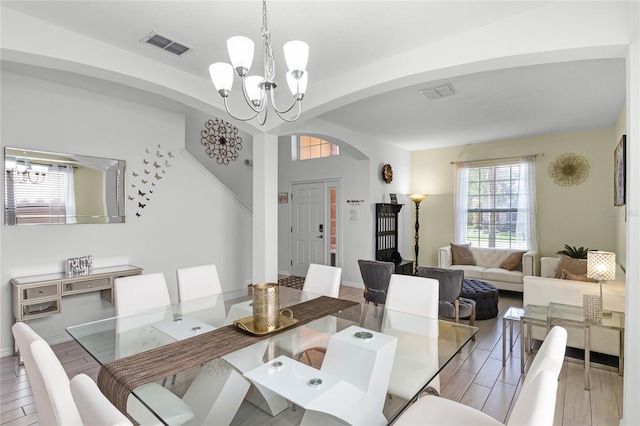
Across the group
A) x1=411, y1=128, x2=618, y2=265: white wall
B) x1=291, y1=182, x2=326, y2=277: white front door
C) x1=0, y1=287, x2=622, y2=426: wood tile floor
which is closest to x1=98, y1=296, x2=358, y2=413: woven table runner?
x1=0, y1=287, x2=622, y2=426: wood tile floor

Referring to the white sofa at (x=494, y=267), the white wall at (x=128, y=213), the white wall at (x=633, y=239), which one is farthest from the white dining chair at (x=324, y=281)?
the white sofa at (x=494, y=267)

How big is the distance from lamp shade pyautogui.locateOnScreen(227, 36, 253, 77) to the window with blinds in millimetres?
2864

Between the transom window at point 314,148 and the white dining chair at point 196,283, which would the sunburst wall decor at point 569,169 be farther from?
the white dining chair at point 196,283

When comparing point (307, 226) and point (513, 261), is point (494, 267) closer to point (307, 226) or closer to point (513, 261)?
point (513, 261)

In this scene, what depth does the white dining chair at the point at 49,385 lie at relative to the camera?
1.17m

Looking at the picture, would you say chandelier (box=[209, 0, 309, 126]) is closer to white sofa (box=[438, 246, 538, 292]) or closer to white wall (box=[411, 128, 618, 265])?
white sofa (box=[438, 246, 538, 292])

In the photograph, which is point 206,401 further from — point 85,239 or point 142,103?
point 142,103

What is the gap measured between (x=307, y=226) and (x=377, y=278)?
3.08m

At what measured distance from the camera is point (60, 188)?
354 centimetres

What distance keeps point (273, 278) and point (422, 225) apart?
3.90 m

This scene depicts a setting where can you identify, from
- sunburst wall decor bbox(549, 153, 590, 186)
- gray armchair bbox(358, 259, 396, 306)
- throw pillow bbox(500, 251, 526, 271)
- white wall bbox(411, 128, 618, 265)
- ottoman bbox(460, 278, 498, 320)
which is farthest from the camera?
throw pillow bbox(500, 251, 526, 271)

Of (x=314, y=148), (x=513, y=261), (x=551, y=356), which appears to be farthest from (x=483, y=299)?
(x=314, y=148)

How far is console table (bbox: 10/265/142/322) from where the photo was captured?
10.0 ft

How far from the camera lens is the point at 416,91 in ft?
12.3
